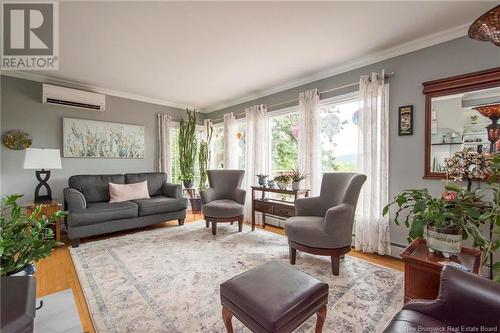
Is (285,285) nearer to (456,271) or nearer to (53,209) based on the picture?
(456,271)

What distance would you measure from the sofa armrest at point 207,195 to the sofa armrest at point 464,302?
296 cm

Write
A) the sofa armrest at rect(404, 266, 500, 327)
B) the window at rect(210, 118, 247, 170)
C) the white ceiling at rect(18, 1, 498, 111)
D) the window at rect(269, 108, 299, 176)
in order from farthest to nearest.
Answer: the window at rect(210, 118, 247, 170)
the window at rect(269, 108, 299, 176)
the white ceiling at rect(18, 1, 498, 111)
the sofa armrest at rect(404, 266, 500, 327)

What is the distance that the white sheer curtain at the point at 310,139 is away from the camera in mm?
3314

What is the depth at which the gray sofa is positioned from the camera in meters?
2.94

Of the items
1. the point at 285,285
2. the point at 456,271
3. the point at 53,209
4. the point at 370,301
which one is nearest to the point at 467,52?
the point at 456,271

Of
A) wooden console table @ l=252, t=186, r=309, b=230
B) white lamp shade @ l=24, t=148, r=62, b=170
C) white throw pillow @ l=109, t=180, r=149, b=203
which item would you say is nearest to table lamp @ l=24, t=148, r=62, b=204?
white lamp shade @ l=24, t=148, r=62, b=170

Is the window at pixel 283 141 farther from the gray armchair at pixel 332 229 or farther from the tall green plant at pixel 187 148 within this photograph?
the tall green plant at pixel 187 148

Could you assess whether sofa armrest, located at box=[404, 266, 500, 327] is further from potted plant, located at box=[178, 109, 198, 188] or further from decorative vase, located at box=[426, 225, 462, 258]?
potted plant, located at box=[178, 109, 198, 188]

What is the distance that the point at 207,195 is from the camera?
3691mm

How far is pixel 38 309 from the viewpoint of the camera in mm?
1471

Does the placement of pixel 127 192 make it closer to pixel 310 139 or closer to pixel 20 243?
pixel 20 243

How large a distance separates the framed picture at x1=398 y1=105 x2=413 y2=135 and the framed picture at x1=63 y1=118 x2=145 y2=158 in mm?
4408

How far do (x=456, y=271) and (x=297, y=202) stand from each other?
1773 mm

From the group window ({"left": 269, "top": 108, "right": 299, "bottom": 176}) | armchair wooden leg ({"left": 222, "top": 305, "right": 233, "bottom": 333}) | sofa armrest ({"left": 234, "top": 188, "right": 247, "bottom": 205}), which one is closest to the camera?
armchair wooden leg ({"left": 222, "top": 305, "right": 233, "bottom": 333})
